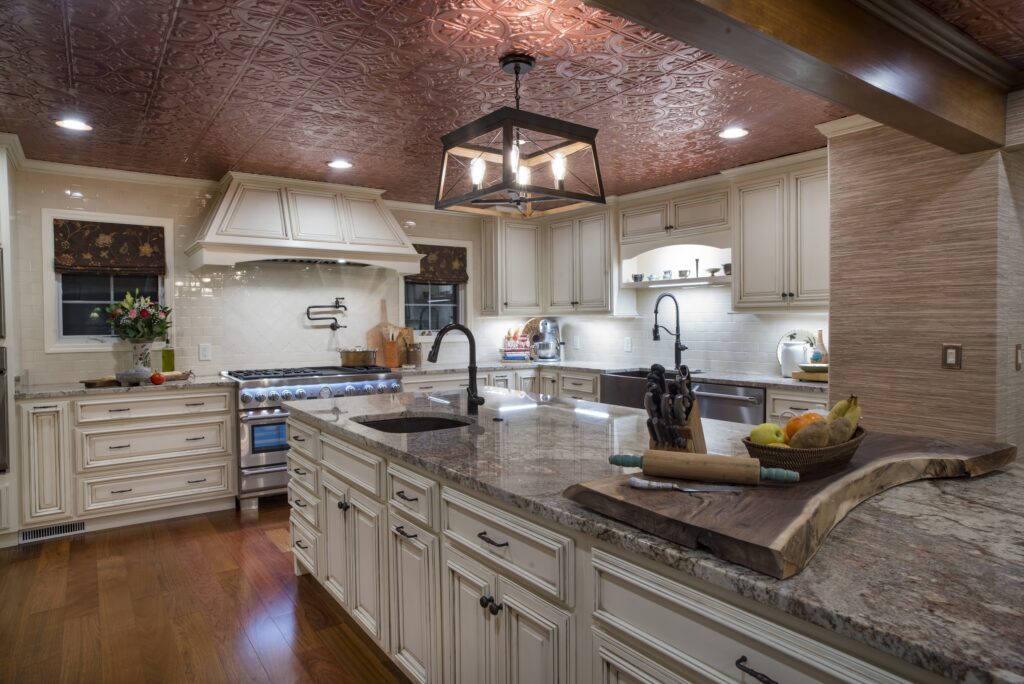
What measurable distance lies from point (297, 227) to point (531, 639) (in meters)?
3.97

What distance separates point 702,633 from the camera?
3.58 feet

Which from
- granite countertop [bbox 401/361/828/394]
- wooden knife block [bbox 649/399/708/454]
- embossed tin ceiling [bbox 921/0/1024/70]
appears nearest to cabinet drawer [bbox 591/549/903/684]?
wooden knife block [bbox 649/399/708/454]

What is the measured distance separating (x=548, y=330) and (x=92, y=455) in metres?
3.99

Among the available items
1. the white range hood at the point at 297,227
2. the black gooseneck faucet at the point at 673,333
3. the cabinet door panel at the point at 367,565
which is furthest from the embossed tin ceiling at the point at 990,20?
the white range hood at the point at 297,227

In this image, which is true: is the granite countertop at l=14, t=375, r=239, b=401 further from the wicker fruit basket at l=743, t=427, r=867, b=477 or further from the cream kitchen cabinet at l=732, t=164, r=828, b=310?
the wicker fruit basket at l=743, t=427, r=867, b=477

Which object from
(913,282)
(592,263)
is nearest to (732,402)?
(913,282)

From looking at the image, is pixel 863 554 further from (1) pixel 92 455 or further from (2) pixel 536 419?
(1) pixel 92 455

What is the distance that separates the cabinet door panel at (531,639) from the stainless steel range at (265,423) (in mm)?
3186

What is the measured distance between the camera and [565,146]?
2.44 meters

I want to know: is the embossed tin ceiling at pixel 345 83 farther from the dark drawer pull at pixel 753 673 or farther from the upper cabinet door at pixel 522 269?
the dark drawer pull at pixel 753 673

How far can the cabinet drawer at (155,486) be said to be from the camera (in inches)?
159

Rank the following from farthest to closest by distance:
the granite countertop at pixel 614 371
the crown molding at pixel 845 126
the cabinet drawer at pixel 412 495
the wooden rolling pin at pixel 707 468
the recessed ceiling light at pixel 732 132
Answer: the granite countertop at pixel 614 371 → the recessed ceiling light at pixel 732 132 → the crown molding at pixel 845 126 → the cabinet drawer at pixel 412 495 → the wooden rolling pin at pixel 707 468

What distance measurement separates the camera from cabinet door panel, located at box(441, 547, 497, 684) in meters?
1.68

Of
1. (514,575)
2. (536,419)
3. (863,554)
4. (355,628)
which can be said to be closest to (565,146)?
(536,419)
